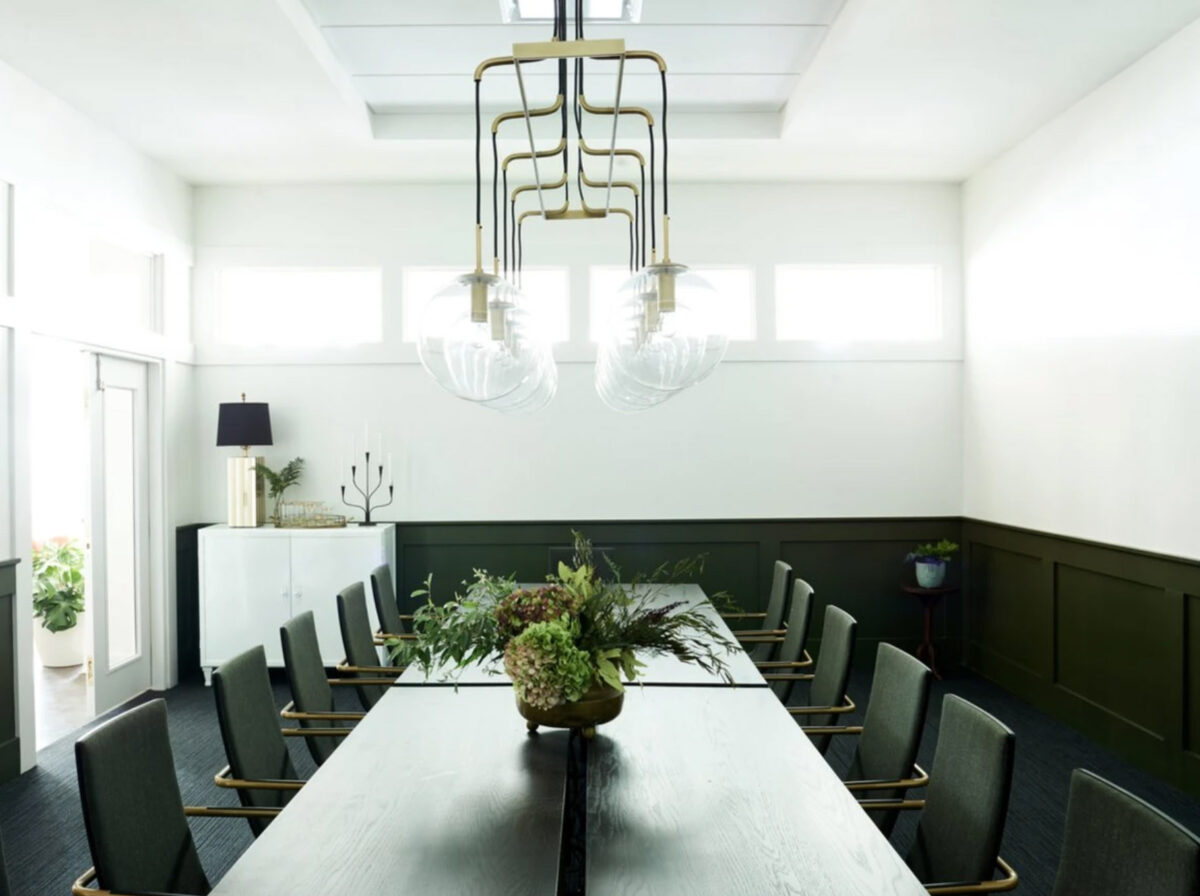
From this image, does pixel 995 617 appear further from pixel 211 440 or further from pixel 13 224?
pixel 13 224

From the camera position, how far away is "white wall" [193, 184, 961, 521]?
19.8 feet

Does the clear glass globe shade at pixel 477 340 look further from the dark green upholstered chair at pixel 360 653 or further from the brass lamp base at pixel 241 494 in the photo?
the brass lamp base at pixel 241 494

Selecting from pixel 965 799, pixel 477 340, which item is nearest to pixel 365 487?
pixel 477 340

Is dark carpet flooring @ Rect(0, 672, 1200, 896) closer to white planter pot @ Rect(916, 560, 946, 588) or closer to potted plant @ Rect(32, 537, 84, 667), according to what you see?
white planter pot @ Rect(916, 560, 946, 588)

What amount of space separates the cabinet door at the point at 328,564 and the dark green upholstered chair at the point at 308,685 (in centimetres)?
230

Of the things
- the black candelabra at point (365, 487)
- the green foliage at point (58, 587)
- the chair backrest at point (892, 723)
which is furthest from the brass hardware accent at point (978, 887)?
the green foliage at point (58, 587)

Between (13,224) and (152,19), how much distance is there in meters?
1.26

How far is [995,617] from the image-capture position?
568 cm

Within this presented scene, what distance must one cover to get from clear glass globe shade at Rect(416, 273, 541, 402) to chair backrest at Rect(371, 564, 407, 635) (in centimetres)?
171

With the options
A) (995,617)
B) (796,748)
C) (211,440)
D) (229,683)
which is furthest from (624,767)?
(211,440)

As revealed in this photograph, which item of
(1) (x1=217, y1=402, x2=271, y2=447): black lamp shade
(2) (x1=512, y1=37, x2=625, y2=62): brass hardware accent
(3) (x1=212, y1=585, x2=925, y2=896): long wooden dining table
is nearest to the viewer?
(3) (x1=212, y1=585, x2=925, y2=896): long wooden dining table

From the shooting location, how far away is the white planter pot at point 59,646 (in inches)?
243

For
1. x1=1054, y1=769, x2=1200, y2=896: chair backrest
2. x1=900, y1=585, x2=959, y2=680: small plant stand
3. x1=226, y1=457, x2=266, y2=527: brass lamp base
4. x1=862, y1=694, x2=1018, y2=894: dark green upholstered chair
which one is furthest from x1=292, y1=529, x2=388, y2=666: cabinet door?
x1=1054, y1=769, x2=1200, y2=896: chair backrest

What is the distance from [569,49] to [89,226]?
3.96 m
